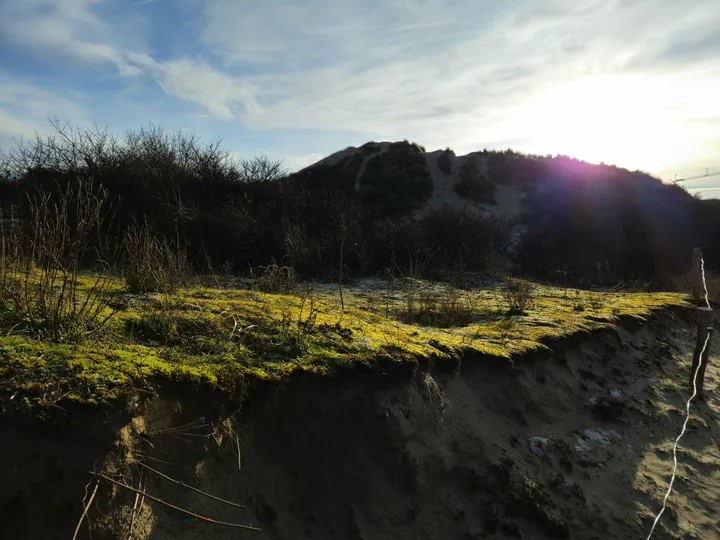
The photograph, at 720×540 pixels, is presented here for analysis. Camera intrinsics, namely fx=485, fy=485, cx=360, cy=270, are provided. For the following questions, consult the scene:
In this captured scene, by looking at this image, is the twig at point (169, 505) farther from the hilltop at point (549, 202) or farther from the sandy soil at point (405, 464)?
the hilltop at point (549, 202)

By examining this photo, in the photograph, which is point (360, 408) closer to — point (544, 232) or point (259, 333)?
point (259, 333)

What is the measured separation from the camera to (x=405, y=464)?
3316mm

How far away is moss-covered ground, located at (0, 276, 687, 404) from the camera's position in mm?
2527

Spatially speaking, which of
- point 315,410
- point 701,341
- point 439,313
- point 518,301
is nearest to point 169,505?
point 315,410

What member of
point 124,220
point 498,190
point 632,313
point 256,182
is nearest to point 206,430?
point 632,313

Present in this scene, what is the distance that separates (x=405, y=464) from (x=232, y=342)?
147 centimetres

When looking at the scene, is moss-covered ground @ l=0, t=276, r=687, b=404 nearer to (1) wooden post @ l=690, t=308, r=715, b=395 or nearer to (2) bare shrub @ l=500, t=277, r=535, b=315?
(2) bare shrub @ l=500, t=277, r=535, b=315

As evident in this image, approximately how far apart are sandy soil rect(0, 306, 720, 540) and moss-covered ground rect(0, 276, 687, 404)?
0.56ft

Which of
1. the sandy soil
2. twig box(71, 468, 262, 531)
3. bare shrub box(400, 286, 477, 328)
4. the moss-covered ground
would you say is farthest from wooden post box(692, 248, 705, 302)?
twig box(71, 468, 262, 531)

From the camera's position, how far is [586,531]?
3.43 m

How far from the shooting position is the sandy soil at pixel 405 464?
237 centimetres

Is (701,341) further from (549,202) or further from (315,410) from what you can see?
(549,202)

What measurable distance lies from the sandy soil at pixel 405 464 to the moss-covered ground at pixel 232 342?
171mm

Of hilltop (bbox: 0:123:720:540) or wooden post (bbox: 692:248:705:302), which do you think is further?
wooden post (bbox: 692:248:705:302)
